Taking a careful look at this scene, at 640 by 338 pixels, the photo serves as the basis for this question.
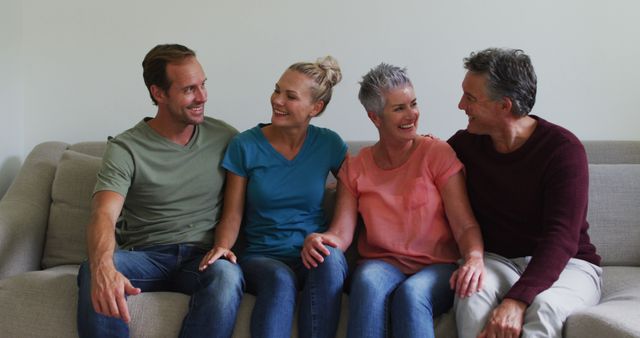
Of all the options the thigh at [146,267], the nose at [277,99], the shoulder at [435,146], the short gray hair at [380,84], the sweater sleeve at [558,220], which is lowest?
the thigh at [146,267]

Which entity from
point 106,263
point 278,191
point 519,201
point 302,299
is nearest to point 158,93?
point 278,191

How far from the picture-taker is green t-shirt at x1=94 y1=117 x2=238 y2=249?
7.15 feet

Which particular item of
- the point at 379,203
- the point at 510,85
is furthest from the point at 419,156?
the point at 510,85

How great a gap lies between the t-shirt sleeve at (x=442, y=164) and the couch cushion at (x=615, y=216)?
601 millimetres

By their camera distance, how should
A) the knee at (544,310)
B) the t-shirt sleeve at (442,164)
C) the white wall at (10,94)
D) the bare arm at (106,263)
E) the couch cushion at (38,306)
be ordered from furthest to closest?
the white wall at (10,94)
the t-shirt sleeve at (442,164)
the couch cushion at (38,306)
the bare arm at (106,263)
the knee at (544,310)

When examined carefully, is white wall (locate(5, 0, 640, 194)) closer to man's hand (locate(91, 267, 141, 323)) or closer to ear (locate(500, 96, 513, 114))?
ear (locate(500, 96, 513, 114))

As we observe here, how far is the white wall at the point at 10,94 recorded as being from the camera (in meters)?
2.70

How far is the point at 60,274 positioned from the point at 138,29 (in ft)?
3.66

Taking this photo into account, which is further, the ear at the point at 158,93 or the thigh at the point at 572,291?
the ear at the point at 158,93

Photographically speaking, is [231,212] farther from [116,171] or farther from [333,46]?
[333,46]

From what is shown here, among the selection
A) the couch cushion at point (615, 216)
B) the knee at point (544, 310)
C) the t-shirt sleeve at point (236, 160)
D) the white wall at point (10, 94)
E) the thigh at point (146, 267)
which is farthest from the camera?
the white wall at point (10, 94)

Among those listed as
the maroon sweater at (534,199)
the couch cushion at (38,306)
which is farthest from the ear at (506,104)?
the couch cushion at (38,306)

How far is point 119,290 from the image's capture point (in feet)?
6.06

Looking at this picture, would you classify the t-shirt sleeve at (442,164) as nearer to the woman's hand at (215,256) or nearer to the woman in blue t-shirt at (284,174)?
the woman in blue t-shirt at (284,174)
